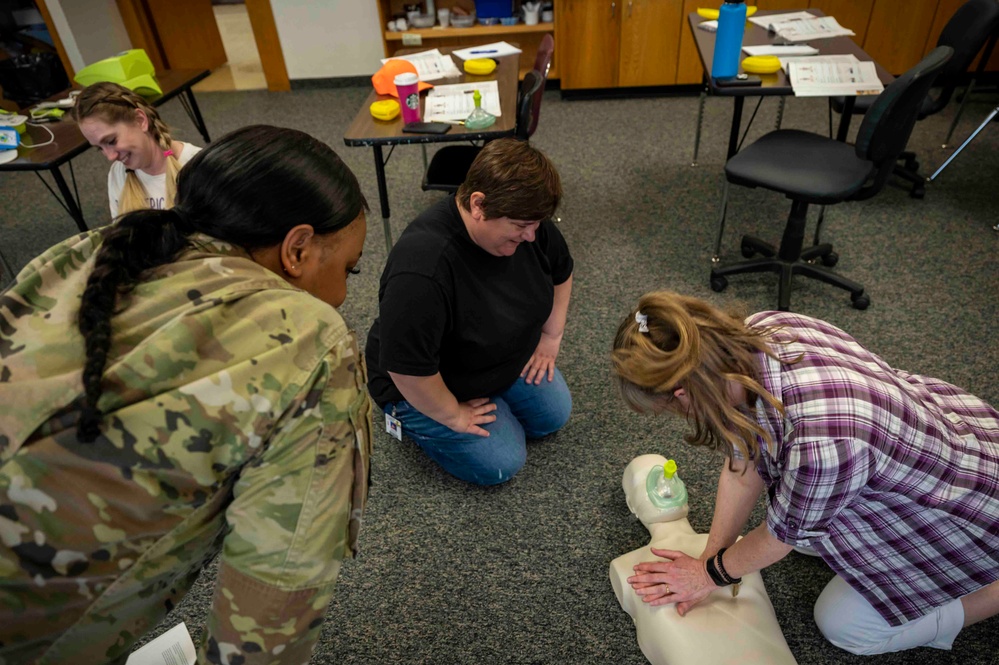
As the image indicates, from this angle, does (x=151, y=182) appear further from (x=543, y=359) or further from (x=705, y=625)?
(x=705, y=625)

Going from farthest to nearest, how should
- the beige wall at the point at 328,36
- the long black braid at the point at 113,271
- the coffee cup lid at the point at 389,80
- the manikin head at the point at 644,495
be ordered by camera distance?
1. the beige wall at the point at 328,36
2. the coffee cup lid at the point at 389,80
3. the manikin head at the point at 644,495
4. the long black braid at the point at 113,271

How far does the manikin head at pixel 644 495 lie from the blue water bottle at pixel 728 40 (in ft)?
5.01

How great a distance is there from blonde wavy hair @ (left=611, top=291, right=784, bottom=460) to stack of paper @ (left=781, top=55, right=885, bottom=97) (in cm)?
150

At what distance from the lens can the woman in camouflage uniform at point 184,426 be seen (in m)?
0.63

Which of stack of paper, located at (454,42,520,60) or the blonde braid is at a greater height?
the blonde braid

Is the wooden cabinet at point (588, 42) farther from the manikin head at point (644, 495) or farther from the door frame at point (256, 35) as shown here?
the manikin head at point (644, 495)

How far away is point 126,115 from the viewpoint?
1.91 m

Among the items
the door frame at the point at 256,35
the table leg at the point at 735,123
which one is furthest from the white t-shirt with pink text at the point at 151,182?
the door frame at the point at 256,35

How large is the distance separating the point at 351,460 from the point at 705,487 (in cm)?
122

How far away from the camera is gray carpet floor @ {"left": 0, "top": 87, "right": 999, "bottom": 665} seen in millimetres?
1427

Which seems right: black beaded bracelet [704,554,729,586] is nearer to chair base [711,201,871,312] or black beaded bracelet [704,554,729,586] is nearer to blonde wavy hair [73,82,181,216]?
chair base [711,201,871,312]

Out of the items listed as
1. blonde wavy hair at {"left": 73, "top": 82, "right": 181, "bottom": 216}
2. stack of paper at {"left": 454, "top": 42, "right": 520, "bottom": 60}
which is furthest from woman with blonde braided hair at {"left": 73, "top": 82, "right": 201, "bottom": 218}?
stack of paper at {"left": 454, "top": 42, "right": 520, "bottom": 60}

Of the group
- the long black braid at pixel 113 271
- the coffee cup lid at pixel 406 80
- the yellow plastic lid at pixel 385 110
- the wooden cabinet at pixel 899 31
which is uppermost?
the long black braid at pixel 113 271

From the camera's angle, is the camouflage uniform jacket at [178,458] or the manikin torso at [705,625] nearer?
the camouflage uniform jacket at [178,458]
